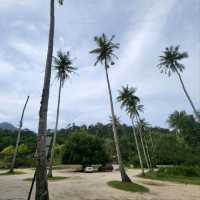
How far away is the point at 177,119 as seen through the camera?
7850 cm

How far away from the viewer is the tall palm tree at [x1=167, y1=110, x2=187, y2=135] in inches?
3071

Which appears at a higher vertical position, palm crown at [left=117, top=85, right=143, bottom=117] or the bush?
palm crown at [left=117, top=85, right=143, bottom=117]

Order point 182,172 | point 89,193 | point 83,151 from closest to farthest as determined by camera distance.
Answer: point 89,193 < point 182,172 < point 83,151

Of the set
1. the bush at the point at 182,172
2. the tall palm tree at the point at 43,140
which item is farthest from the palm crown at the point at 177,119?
the tall palm tree at the point at 43,140

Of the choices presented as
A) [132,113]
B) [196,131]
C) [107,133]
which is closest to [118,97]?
[132,113]

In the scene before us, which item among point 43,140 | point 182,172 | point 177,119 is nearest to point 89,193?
point 43,140

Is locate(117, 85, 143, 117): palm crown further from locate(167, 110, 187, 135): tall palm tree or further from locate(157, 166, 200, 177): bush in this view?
locate(167, 110, 187, 135): tall palm tree

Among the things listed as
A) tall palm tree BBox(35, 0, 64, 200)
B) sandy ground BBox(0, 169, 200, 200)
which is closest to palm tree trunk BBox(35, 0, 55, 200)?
tall palm tree BBox(35, 0, 64, 200)

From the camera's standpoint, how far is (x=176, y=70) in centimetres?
3625

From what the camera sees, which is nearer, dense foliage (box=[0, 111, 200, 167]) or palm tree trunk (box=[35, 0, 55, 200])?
palm tree trunk (box=[35, 0, 55, 200])

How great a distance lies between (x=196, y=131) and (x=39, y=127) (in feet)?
229

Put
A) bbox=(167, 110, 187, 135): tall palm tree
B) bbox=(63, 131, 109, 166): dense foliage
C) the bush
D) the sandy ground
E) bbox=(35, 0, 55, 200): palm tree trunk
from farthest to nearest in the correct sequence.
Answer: bbox=(167, 110, 187, 135): tall palm tree, bbox=(63, 131, 109, 166): dense foliage, the bush, the sandy ground, bbox=(35, 0, 55, 200): palm tree trunk

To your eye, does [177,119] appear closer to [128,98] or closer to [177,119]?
[177,119]

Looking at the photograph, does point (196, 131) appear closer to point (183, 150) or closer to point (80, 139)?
point (183, 150)
